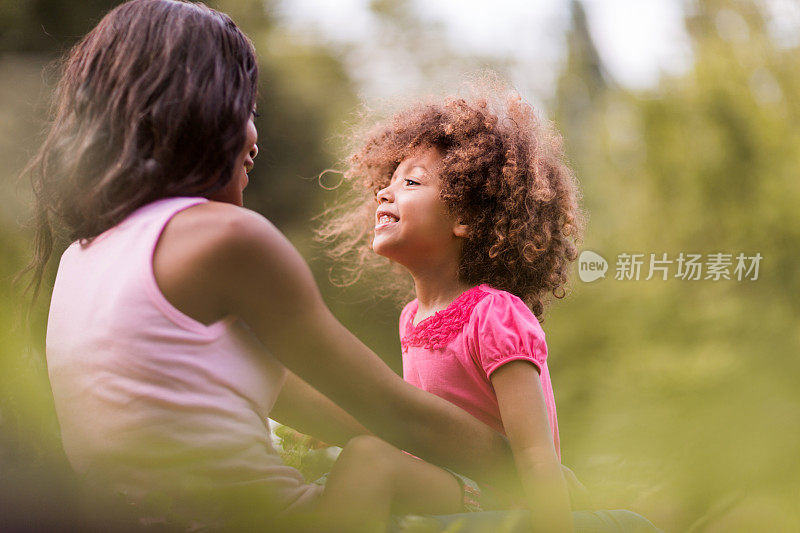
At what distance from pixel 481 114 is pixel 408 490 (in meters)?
0.49

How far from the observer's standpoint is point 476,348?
A: 729 mm

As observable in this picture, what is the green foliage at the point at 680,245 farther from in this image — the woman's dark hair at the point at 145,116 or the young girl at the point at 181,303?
the woman's dark hair at the point at 145,116

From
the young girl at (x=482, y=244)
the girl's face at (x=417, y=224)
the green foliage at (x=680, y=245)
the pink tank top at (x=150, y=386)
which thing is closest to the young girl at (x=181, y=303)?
the pink tank top at (x=150, y=386)

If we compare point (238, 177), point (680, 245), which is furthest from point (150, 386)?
point (680, 245)

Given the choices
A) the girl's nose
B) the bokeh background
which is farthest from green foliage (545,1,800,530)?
the girl's nose

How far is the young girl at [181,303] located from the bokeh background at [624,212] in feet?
0.21

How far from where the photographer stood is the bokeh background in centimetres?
66

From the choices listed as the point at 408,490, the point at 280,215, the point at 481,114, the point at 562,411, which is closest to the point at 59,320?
the point at 408,490

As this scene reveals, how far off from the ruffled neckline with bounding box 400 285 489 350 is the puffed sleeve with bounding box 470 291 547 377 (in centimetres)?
2

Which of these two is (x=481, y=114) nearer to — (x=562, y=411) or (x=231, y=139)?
(x=231, y=139)

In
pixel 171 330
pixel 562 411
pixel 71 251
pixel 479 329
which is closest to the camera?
pixel 171 330

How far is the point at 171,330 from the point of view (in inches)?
19.1

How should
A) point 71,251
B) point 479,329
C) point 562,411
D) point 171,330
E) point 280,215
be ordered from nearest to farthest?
point 171,330
point 71,251
point 479,329
point 280,215
point 562,411

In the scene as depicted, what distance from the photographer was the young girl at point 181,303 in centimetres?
49
